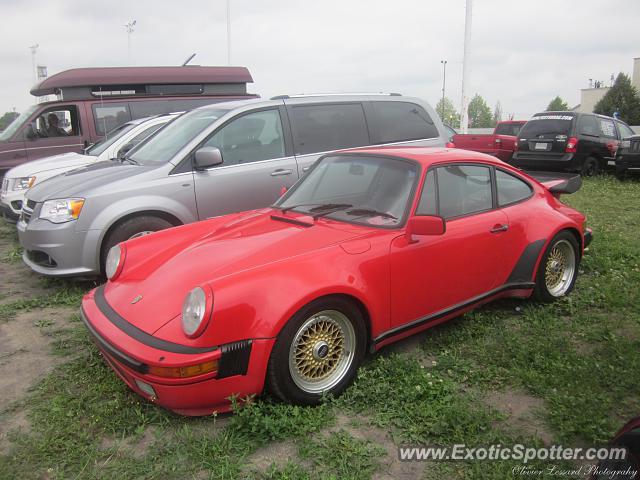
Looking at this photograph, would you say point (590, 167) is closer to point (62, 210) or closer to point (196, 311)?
point (62, 210)

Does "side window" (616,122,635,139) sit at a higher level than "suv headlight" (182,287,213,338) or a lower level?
higher

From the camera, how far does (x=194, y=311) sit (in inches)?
102

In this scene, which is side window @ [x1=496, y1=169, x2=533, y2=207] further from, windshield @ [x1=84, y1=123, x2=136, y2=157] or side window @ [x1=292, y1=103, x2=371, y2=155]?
windshield @ [x1=84, y1=123, x2=136, y2=157]

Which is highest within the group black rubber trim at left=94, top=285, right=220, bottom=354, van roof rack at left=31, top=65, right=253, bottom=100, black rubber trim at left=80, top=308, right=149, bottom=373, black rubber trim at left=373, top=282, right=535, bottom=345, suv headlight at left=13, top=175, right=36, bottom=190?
van roof rack at left=31, top=65, right=253, bottom=100

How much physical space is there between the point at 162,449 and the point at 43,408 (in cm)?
→ 93

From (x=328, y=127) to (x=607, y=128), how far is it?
31.9 feet

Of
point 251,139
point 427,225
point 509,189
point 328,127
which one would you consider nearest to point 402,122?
point 328,127

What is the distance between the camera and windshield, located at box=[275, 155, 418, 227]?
11.3 feet

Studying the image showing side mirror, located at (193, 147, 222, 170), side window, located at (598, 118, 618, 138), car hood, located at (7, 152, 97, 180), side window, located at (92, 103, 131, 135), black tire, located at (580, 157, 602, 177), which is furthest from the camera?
side window, located at (598, 118, 618, 138)

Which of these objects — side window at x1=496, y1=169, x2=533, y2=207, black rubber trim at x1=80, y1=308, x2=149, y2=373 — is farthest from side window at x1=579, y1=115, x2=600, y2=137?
black rubber trim at x1=80, y1=308, x2=149, y2=373

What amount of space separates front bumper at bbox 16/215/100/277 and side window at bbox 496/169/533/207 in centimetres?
361

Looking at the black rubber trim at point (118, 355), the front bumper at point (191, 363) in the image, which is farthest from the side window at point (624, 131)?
the black rubber trim at point (118, 355)

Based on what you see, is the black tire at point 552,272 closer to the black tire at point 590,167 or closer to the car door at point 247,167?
the car door at point 247,167

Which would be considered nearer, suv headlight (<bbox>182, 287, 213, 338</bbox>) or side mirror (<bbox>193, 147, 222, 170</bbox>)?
suv headlight (<bbox>182, 287, 213, 338</bbox>)
